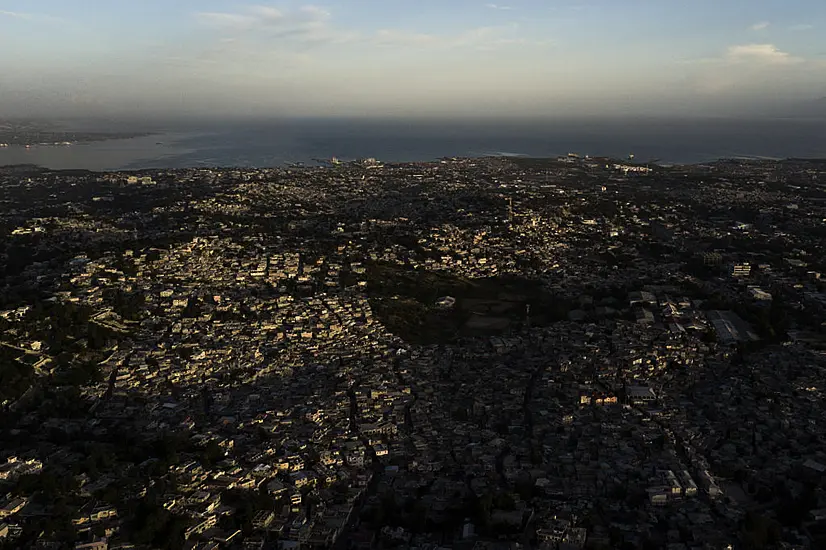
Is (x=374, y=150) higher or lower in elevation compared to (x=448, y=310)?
higher

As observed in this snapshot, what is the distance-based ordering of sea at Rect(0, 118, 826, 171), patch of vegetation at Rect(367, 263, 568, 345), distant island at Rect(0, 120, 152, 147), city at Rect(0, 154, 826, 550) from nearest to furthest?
city at Rect(0, 154, 826, 550)
patch of vegetation at Rect(367, 263, 568, 345)
sea at Rect(0, 118, 826, 171)
distant island at Rect(0, 120, 152, 147)

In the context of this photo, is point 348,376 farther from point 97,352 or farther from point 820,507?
point 820,507

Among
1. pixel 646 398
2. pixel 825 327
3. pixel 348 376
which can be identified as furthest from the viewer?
pixel 825 327

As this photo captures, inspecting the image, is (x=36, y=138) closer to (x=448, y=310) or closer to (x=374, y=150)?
(x=374, y=150)

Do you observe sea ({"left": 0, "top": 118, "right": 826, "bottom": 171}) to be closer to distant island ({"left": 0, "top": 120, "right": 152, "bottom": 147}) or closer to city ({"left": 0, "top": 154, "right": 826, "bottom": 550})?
distant island ({"left": 0, "top": 120, "right": 152, "bottom": 147})

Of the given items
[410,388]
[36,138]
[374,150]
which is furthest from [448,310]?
[36,138]

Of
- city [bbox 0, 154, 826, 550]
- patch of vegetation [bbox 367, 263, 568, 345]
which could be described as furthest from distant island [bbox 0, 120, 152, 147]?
patch of vegetation [bbox 367, 263, 568, 345]

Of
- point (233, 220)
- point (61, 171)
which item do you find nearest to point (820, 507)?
point (233, 220)

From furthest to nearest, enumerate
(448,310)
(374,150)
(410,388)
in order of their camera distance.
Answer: (374,150) → (448,310) → (410,388)
